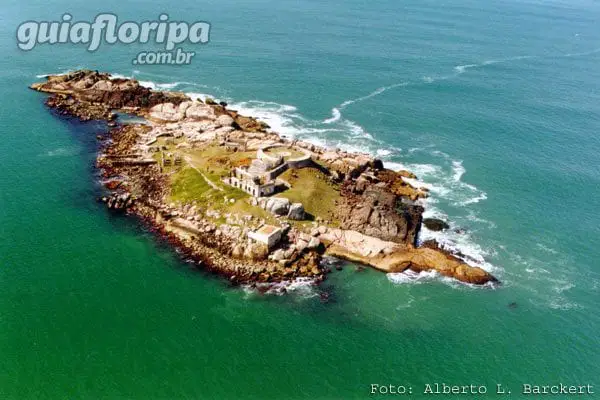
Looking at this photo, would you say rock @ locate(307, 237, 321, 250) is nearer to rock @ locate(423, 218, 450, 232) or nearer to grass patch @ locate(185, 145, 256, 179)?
rock @ locate(423, 218, 450, 232)

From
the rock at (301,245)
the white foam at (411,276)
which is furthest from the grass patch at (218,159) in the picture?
the white foam at (411,276)

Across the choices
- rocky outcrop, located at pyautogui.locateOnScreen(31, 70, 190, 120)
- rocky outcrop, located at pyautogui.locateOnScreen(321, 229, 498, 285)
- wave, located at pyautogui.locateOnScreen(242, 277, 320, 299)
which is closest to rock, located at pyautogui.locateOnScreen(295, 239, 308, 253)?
rocky outcrop, located at pyautogui.locateOnScreen(321, 229, 498, 285)

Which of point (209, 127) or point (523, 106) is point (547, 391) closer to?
point (209, 127)

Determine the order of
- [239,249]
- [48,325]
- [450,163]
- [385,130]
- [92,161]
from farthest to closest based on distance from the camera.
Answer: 1. [385,130]
2. [450,163]
3. [92,161]
4. [239,249]
5. [48,325]

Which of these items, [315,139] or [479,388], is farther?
[315,139]

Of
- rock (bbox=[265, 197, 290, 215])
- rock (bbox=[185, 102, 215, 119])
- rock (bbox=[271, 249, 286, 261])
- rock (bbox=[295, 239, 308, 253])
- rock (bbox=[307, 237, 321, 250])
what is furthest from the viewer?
rock (bbox=[185, 102, 215, 119])

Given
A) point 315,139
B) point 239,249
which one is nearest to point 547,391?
point 239,249
